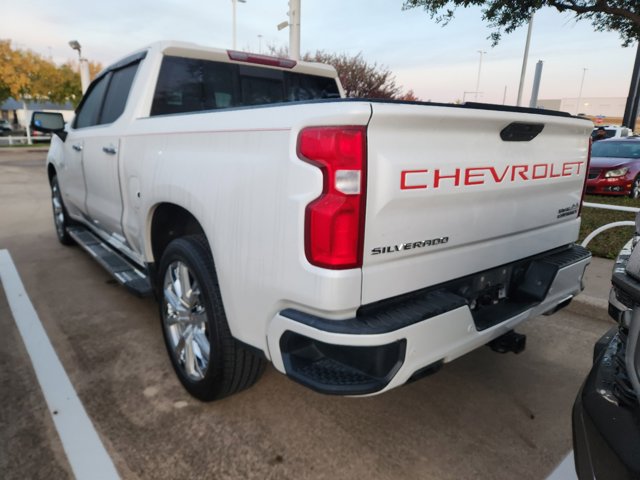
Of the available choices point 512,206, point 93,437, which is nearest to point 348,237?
point 512,206

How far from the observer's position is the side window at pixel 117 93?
347 cm

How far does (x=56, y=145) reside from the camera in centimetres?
514

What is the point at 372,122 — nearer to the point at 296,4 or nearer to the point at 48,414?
the point at 48,414

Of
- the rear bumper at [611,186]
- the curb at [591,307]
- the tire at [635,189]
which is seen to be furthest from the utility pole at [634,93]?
the curb at [591,307]

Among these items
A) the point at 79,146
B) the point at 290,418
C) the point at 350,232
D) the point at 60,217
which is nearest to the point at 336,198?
the point at 350,232

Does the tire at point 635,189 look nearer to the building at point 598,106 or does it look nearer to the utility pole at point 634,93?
the utility pole at point 634,93

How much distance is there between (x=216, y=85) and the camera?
3.49 meters

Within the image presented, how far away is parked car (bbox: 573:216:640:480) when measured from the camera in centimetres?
124

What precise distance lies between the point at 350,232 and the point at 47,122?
14.0 feet

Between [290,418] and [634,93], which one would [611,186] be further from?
[290,418]

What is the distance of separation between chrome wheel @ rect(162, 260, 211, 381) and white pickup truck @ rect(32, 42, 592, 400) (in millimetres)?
12

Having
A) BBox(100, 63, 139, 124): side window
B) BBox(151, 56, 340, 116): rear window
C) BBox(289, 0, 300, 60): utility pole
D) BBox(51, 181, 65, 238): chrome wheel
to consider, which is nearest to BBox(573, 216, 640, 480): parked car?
BBox(151, 56, 340, 116): rear window

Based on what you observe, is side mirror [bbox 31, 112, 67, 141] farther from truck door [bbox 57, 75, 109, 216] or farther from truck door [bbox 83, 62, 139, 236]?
truck door [bbox 83, 62, 139, 236]

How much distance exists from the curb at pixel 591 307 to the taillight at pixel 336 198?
3.12m
